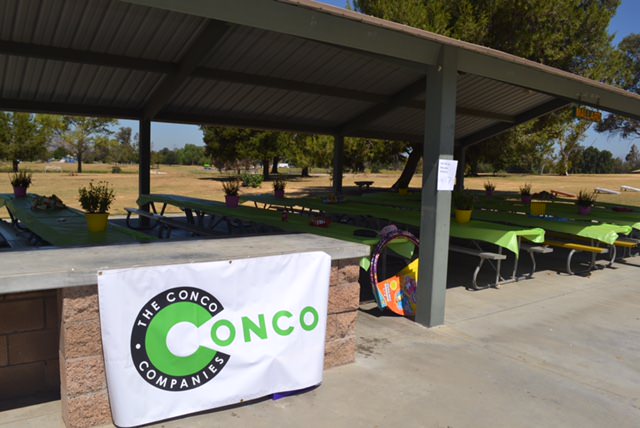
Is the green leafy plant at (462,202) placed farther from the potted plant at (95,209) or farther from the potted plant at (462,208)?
the potted plant at (95,209)

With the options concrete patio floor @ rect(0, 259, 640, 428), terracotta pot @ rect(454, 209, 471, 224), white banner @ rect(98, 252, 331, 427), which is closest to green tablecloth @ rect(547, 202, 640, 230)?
terracotta pot @ rect(454, 209, 471, 224)

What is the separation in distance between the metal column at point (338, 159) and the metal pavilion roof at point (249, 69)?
263mm

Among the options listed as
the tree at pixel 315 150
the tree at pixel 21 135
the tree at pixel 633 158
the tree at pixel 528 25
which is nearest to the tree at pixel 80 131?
the tree at pixel 21 135

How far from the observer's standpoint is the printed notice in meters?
4.68

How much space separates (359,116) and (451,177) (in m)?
5.93

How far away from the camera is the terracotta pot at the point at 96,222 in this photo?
16.1 ft

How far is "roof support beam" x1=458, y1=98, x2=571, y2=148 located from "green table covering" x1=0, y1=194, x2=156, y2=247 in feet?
28.2

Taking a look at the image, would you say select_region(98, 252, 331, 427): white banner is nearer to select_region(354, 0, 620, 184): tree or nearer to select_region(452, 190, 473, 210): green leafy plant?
select_region(452, 190, 473, 210): green leafy plant

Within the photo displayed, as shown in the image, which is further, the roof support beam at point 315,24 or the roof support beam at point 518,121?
the roof support beam at point 518,121

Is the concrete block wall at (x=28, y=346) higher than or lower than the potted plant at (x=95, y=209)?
lower

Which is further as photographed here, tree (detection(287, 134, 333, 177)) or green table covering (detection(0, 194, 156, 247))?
tree (detection(287, 134, 333, 177))

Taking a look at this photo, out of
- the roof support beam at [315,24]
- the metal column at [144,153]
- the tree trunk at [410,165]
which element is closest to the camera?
the roof support beam at [315,24]

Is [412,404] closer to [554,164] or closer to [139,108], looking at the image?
[139,108]

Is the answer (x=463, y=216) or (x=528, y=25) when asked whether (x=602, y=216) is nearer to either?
(x=463, y=216)
